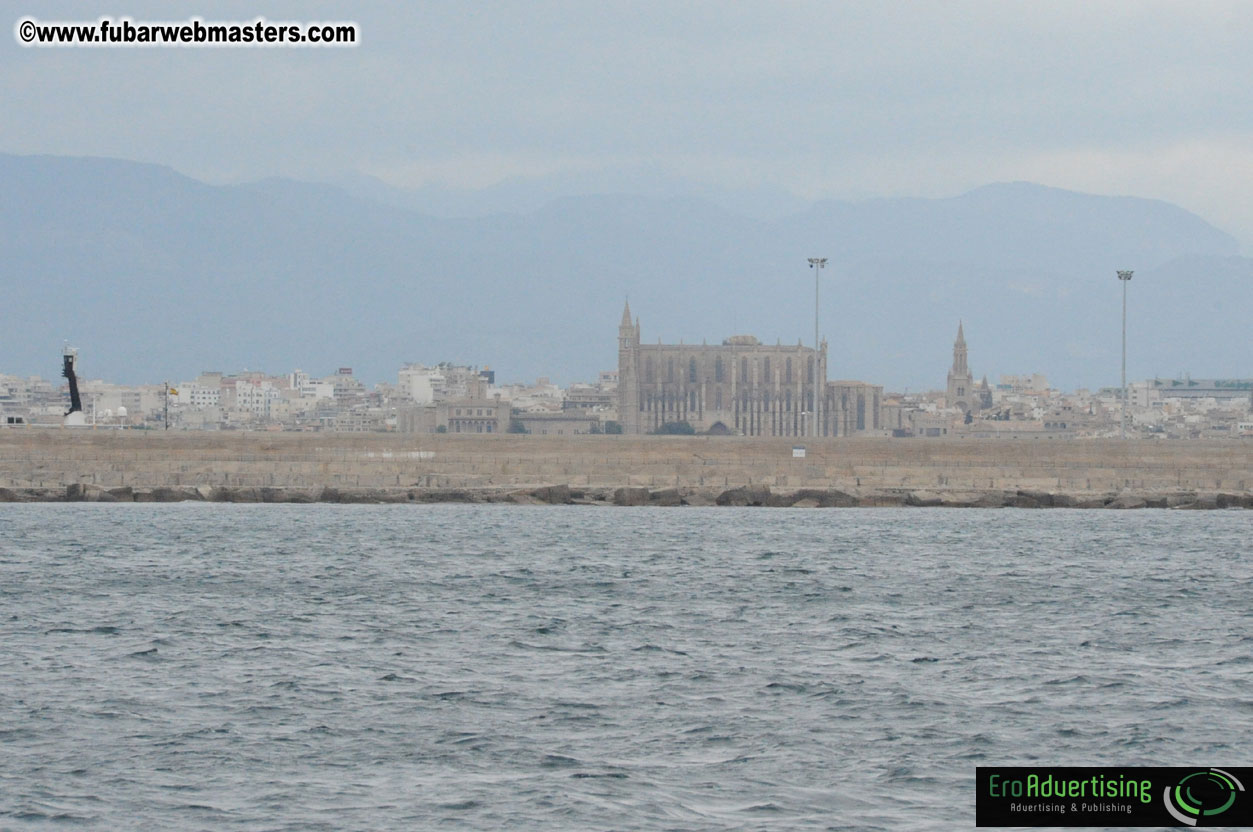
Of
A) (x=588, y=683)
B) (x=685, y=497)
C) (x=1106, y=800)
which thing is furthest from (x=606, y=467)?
(x=1106, y=800)

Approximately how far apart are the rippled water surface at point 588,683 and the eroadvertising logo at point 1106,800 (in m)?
0.47

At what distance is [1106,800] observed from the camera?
1220 cm

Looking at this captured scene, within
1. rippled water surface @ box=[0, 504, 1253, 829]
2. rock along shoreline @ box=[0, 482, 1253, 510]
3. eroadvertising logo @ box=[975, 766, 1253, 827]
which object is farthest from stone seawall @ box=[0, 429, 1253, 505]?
eroadvertising logo @ box=[975, 766, 1253, 827]

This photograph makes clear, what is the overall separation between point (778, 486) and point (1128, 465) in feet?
38.2

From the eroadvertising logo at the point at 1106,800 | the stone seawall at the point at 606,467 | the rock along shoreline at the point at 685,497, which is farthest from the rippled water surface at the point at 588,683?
the stone seawall at the point at 606,467

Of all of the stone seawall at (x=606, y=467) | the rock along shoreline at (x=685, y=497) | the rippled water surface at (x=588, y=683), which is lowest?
the rippled water surface at (x=588, y=683)

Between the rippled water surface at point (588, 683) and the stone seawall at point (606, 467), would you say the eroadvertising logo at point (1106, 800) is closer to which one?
the rippled water surface at point (588, 683)

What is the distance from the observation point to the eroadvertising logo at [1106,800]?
39.2 feet

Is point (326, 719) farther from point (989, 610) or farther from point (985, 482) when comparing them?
point (985, 482)

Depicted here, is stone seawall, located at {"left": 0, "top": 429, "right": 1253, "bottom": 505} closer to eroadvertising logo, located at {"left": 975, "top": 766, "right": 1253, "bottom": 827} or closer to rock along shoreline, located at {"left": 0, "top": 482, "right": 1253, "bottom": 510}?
rock along shoreline, located at {"left": 0, "top": 482, "right": 1253, "bottom": 510}

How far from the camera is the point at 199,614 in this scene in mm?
24047

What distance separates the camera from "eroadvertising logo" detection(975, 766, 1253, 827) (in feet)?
39.2

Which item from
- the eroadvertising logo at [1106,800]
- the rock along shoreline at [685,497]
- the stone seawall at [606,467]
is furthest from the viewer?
the stone seawall at [606,467]

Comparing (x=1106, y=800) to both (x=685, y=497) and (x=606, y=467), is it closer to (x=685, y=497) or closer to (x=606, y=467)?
(x=685, y=497)
